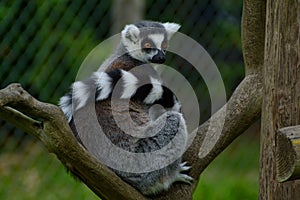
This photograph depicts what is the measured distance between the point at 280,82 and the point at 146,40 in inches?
47.7

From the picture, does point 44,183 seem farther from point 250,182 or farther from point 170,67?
point 250,182

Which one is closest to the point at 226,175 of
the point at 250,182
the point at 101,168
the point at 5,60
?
the point at 250,182

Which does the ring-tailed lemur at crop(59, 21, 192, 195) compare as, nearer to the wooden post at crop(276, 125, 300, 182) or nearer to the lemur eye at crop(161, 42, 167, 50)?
the lemur eye at crop(161, 42, 167, 50)

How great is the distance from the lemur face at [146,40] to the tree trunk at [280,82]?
1.02m

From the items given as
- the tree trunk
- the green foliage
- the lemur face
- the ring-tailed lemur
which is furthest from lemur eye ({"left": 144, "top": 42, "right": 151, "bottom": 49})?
the green foliage

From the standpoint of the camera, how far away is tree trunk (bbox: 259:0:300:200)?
111 inches

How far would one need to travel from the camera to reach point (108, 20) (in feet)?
18.8

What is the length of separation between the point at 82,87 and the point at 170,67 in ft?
6.07

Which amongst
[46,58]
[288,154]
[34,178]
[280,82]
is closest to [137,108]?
[280,82]

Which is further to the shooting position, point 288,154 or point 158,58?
point 158,58

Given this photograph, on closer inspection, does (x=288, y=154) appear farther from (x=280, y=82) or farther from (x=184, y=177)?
(x=184, y=177)

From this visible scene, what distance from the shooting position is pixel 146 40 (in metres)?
3.94

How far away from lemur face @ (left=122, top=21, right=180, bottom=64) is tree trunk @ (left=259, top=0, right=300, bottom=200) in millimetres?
1017

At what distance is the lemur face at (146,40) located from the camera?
3.88 metres
